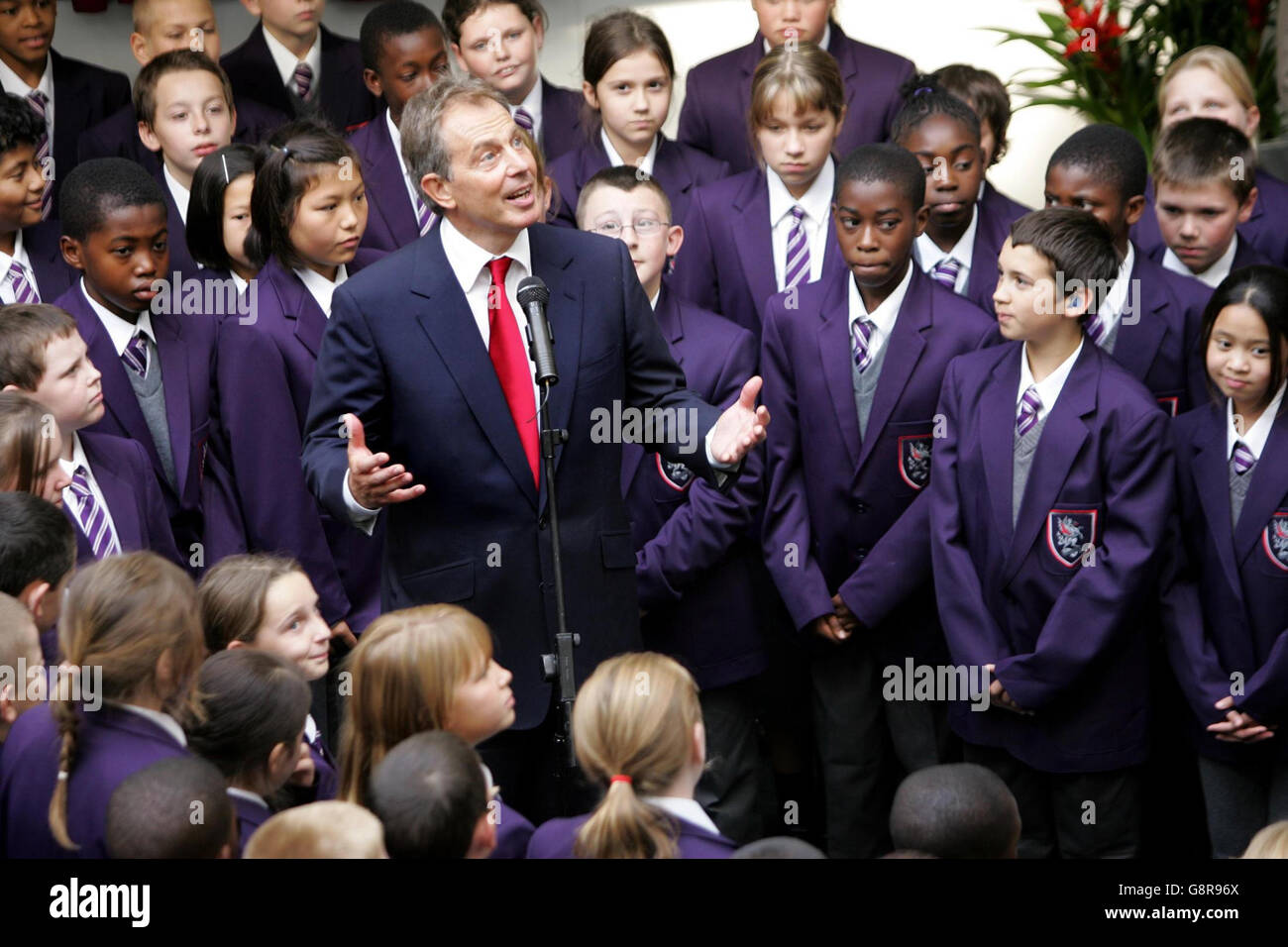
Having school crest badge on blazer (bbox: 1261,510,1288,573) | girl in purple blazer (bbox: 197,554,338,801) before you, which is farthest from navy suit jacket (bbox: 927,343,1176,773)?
girl in purple blazer (bbox: 197,554,338,801)

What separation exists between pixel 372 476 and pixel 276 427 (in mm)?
1136

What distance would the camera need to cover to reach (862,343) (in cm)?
425

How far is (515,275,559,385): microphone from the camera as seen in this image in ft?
10.0

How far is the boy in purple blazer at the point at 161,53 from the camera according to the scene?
5.30 m

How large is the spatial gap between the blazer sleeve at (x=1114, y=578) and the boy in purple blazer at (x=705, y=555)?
2.41ft

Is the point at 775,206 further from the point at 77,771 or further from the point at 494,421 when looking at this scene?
the point at 77,771

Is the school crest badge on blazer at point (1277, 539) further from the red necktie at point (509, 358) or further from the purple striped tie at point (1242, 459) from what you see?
the red necktie at point (509, 358)

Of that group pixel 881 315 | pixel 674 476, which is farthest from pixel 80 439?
pixel 881 315

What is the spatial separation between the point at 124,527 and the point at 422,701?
3.69 ft

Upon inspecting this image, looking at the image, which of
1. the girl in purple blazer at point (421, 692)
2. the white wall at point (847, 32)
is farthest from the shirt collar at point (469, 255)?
the white wall at point (847, 32)

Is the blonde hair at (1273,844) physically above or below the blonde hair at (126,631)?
below

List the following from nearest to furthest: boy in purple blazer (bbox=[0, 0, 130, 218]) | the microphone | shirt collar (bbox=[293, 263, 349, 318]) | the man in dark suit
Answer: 1. the microphone
2. the man in dark suit
3. shirt collar (bbox=[293, 263, 349, 318])
4. boy in purple blazer (bbox=[0, 0, 130, 218])

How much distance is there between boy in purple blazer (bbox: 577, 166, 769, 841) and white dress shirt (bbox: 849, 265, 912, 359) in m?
0.28

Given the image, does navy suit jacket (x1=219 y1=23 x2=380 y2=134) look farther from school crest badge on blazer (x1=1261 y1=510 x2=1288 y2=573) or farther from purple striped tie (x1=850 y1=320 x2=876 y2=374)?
school crest badge on blazer (x1=1261 y1=510 x2=1288 y2=573)
